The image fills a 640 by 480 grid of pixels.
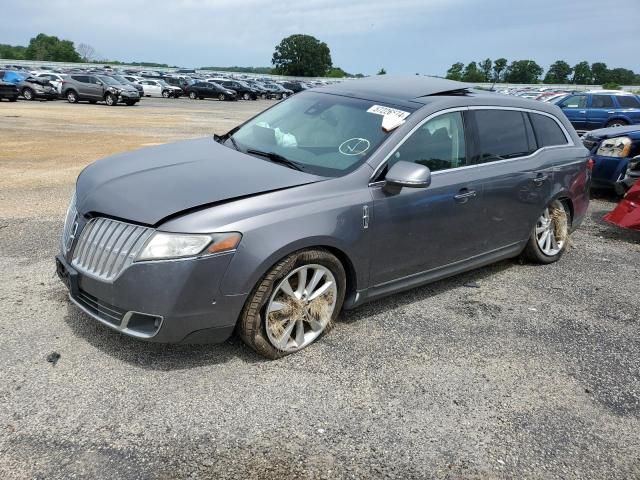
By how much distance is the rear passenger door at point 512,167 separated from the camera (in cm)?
440

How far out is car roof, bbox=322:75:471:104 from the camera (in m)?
4.18

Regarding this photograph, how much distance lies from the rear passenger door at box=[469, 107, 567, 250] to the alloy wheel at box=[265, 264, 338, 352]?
1664 mm

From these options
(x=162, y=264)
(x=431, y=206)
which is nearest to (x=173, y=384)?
(x=162, y=264)

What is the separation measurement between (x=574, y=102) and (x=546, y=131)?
14.5 metres

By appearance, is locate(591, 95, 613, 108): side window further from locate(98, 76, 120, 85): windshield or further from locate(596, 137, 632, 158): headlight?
locate(98, 76, 120, 85): windshield

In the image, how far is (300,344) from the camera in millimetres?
3529

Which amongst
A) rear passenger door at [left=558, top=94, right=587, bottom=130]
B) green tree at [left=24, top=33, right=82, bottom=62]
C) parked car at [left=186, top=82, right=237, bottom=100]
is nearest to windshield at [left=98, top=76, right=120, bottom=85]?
parked car at [left=186, top=82, right=237, bottom=100]

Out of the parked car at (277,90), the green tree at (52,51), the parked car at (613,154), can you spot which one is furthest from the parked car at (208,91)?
the green tree at (52,51)

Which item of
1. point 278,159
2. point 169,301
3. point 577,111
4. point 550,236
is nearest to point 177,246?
point 169,301

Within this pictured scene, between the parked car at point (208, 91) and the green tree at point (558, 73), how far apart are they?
74.0 m

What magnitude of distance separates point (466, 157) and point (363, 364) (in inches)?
73.4

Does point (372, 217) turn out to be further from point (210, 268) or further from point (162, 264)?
point (162, 264)

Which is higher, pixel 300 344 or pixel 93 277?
pixel 93 277

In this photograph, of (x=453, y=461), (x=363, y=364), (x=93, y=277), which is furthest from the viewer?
(x=363, y=364)
